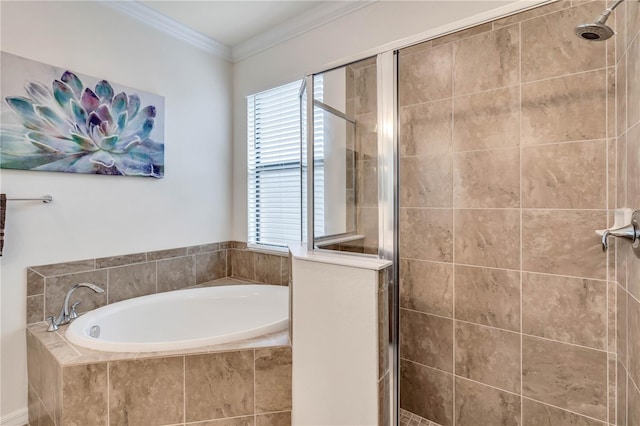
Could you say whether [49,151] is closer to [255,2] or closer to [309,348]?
[255,2]

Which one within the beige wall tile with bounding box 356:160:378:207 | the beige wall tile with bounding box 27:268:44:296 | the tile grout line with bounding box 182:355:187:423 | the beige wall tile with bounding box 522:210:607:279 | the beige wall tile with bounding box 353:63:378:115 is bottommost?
the tile grout line with bounding box 182:355:187:423

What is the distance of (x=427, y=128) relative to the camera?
6.46 feet

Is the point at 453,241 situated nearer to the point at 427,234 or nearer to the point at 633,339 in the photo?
the point at 427,234

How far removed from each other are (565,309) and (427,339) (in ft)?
2.45

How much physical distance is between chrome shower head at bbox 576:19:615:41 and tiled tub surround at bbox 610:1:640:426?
0.18m

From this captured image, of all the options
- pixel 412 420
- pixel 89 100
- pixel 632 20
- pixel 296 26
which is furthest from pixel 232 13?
pixel 412 420

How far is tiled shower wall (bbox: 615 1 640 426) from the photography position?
114 cm

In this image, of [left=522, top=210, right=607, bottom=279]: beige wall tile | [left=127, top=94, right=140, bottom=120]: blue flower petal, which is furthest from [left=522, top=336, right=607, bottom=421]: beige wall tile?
[left=127, top=94, right=140, bottom=120]: blue flower petal

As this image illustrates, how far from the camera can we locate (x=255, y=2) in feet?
7.55

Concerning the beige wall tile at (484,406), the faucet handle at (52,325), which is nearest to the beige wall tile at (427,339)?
the beige wall tile at (484,406)

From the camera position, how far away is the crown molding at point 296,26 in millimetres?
2254

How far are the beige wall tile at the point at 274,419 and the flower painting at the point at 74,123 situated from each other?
6.04 ft

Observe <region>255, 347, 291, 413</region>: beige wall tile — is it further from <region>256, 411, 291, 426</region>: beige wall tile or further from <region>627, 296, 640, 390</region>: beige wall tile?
<region>627, 296, 640, 390</region>: beige wall tile

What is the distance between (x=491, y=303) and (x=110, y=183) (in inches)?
101
